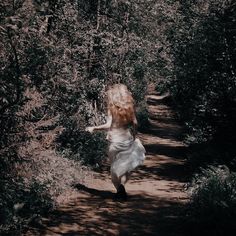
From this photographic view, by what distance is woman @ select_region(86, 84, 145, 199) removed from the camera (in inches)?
366

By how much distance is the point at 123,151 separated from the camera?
947 cm

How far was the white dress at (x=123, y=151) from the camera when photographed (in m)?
9.37

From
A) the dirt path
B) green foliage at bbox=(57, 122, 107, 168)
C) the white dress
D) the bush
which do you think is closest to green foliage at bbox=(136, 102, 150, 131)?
the bush

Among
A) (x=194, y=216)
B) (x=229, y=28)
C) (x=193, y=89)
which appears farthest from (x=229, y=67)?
(x=194, y=216)

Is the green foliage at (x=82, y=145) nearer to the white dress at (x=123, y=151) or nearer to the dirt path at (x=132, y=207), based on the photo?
the dirt path at (x=132, y=207)

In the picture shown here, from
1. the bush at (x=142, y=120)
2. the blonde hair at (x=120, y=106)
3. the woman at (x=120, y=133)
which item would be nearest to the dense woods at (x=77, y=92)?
the woman at (x=120, y=133)

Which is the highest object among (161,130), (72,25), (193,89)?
(72,25)

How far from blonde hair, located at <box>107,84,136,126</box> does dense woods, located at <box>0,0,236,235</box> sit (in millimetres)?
1214

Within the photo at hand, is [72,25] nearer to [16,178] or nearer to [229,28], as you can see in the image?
[229,28]

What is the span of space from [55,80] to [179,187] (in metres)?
3.84

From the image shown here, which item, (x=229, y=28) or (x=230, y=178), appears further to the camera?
(x=229, y=28)

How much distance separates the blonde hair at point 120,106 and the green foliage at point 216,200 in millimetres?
1981

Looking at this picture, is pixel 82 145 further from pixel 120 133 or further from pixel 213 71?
pixel 213 71

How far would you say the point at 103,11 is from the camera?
1562cm
